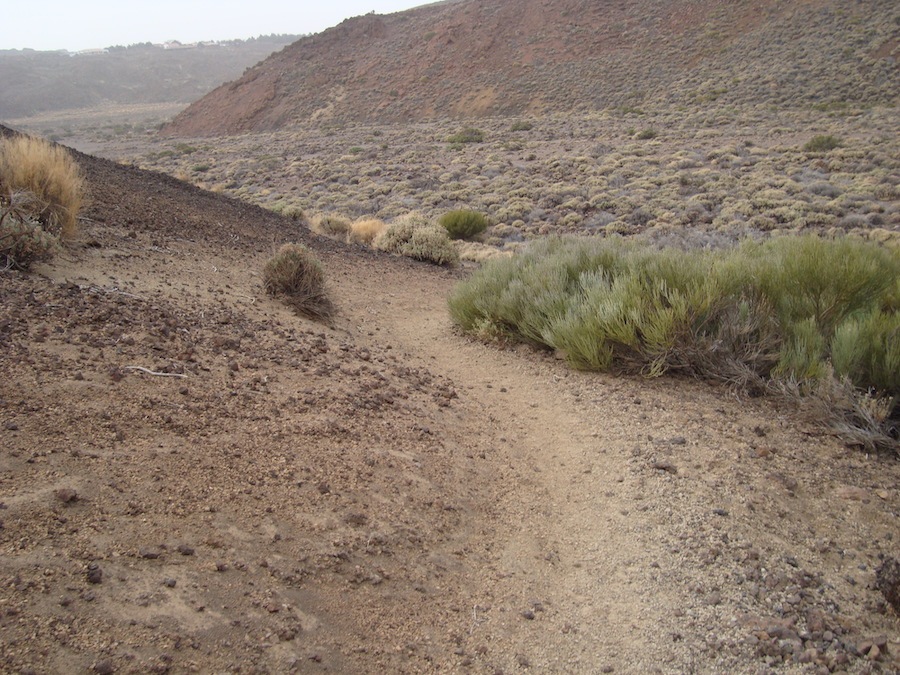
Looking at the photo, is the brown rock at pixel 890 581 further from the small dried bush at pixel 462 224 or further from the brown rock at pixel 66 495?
the small dried bush at pixel 462 224

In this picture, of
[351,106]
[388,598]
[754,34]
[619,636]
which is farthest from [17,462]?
[351,106]

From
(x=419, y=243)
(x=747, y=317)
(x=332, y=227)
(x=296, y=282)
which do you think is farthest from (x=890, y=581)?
(x=332, y=227)

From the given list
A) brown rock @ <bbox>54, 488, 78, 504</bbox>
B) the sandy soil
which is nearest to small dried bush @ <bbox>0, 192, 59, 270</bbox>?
the sandy soil

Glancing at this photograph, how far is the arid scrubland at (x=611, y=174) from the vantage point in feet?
60.5

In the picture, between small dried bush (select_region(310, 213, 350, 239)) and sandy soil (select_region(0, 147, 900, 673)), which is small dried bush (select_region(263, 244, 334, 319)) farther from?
small dried bush (select_region(310, 213, 350, 239))

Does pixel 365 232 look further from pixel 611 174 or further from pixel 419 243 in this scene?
pixel 611 174

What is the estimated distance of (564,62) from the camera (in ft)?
159

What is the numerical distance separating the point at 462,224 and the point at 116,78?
378 feet

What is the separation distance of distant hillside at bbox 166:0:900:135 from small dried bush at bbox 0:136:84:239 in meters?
36.0

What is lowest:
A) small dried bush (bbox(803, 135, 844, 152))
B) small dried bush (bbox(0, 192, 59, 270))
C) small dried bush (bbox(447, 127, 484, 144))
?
small dried bush (bbox(0, 192, 59, 270))

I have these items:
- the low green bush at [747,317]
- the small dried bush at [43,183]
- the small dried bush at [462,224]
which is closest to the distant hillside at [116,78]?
the small dried bush at [462,224]

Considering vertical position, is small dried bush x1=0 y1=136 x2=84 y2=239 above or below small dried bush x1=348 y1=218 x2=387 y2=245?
above

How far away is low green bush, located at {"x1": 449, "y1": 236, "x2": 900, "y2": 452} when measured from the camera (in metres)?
5.06

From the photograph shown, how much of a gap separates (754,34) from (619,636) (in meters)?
48.1
